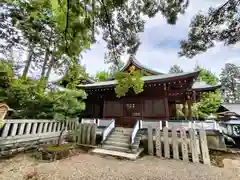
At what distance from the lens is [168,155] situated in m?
4.82

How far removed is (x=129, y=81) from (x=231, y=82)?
206 feet

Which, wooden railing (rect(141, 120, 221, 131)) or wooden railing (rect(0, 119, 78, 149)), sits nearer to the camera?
wooden railing (rect(0, 119, 78, 149))

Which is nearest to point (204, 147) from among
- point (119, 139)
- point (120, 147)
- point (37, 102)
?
point (120, 147)

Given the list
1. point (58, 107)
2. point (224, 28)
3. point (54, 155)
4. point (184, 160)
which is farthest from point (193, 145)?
point (58, 107)

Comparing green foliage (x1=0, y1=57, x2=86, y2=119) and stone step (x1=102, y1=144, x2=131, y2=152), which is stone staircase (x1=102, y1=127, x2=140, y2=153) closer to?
stone step (x1=102, y1=144, x2=131, y2=152)

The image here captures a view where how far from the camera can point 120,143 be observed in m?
5.90

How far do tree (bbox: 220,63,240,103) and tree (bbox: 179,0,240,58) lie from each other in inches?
2234

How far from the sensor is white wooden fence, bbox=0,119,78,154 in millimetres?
3973

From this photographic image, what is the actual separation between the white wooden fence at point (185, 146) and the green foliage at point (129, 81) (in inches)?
134

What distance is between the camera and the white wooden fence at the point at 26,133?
156 inches

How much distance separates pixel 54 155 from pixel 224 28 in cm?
604

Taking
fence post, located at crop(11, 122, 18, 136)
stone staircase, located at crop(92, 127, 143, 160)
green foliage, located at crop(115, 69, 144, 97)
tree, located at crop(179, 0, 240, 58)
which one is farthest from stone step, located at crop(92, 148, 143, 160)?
tree, located at crop(179, 0, 240, 58)

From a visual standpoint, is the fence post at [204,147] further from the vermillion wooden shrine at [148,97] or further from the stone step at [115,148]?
the vermillion wooden shrine at [148,97]

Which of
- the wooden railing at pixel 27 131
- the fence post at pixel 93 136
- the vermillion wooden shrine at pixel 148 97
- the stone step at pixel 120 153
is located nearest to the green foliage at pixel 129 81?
the stone step at pixel 120 153
